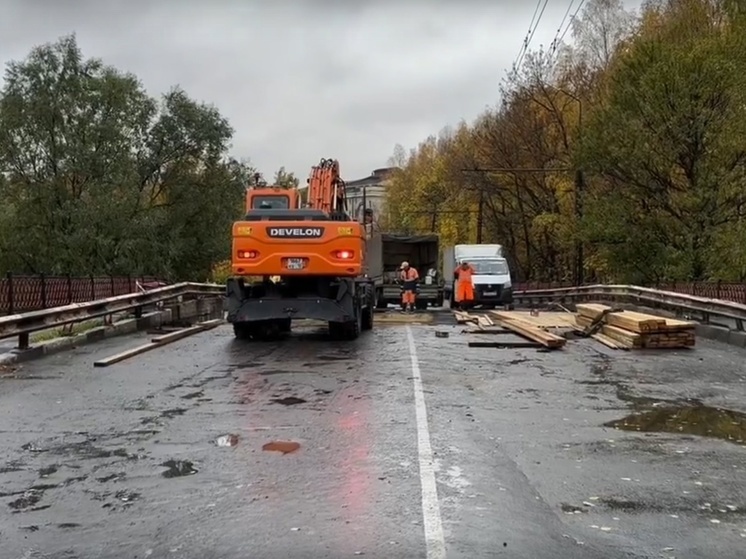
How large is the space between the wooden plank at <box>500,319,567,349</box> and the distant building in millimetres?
5825

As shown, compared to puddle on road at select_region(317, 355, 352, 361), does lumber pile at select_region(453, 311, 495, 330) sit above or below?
below

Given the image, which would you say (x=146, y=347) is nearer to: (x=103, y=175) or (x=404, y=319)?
(x=404, y=319)

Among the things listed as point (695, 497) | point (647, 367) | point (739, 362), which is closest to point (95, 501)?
point (695, 497)

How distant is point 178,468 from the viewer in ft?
22.6

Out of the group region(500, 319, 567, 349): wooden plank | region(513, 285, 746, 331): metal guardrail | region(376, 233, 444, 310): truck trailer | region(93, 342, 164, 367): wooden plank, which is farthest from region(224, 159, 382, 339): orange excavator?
region(376, 233, 444, 310): truck trailer

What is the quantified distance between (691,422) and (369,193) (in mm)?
127653

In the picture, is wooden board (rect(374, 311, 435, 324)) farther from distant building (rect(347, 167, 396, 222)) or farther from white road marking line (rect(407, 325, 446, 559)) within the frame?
white road marking line (rect(407, 325, 446, 559))

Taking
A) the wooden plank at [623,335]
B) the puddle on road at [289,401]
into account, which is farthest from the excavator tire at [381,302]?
the puddle on road at [289,401]

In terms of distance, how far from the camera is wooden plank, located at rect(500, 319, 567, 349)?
16047mm

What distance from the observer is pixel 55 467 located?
7004 mm

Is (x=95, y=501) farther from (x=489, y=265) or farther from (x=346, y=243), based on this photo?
(x=489, y=265)

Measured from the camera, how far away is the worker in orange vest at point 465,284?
32.0 metres

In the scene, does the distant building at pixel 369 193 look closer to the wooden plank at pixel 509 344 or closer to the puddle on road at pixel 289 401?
the wooden plank at pixel 509 344

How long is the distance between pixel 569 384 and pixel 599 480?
198 inches
